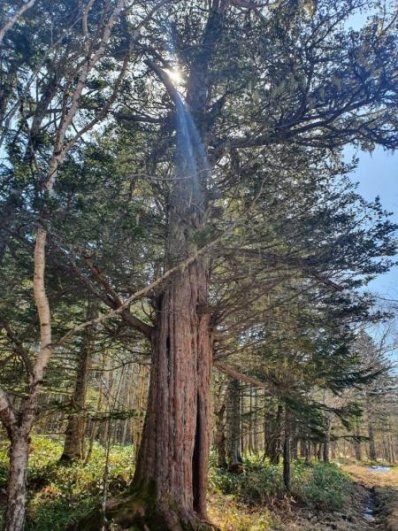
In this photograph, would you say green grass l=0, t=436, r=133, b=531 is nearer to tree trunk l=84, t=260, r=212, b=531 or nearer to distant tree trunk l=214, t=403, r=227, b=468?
tree trunk l=84, t=260, r=212, b=531

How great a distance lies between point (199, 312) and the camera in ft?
21.6

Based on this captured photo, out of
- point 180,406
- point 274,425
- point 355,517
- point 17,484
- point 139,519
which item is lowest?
point 355,517

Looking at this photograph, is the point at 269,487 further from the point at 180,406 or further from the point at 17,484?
the point at 17,484

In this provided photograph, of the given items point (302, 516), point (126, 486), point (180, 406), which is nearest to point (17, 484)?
point (180, 406)

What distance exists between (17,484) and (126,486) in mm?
5312

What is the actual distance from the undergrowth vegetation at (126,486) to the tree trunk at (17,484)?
243 centimetres

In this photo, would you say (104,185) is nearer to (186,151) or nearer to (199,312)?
(186,151)

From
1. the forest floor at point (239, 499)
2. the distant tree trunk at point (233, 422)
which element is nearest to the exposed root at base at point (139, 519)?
the forest floor at point (239, 499)

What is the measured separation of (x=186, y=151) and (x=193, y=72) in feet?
5.03

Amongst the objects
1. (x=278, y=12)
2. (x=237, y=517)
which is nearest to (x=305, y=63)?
(x=278, y=12)

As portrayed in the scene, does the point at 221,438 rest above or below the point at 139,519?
above

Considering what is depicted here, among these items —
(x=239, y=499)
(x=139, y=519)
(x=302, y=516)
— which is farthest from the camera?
(x=239, y=499)

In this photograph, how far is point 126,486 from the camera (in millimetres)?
7922

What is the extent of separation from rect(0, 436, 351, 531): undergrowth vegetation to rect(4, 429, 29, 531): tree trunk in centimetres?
243
